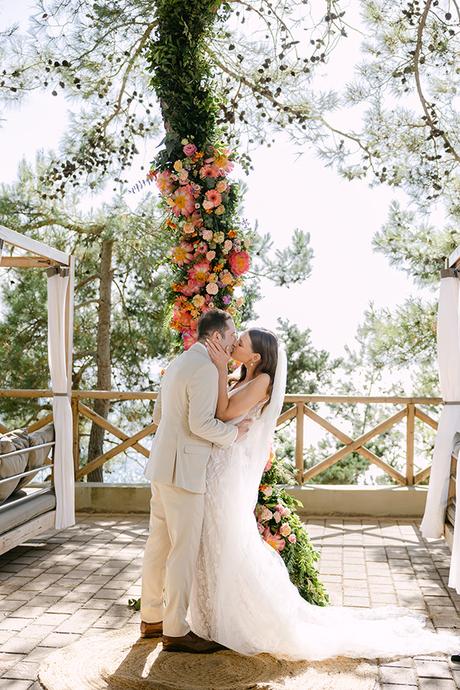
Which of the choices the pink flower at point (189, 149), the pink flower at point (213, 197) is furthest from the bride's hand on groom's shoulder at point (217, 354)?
the pink flower at point (189, 149)

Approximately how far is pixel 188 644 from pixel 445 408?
2.96 m

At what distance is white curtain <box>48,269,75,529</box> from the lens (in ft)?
22.1

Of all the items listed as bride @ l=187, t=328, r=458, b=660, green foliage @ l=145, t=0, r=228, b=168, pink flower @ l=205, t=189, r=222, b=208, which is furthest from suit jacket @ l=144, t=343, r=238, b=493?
green foliage @ l=145, t=0, r=228, b=168

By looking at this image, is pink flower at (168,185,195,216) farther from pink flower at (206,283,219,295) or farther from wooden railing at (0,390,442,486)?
wooden railing at (0,390,442,486)

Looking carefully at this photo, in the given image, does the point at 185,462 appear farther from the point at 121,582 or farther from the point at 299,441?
the point at 299,441

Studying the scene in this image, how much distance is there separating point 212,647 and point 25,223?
335 inches

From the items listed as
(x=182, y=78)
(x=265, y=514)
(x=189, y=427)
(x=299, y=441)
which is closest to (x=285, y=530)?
(x=265, y=514)

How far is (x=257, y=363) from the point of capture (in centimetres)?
431

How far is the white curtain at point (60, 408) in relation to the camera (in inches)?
265

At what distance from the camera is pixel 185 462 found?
4.04 meters

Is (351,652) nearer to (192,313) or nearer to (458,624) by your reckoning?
(458,624)

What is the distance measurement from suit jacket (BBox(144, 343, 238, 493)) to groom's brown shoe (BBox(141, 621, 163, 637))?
807 millimetres

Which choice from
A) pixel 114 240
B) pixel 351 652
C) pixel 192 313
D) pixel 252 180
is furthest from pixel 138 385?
pixel 351 652

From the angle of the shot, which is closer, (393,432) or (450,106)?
(450,106)
